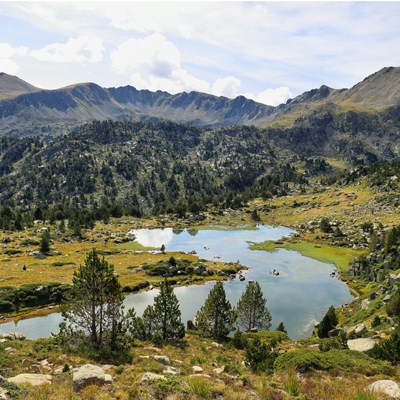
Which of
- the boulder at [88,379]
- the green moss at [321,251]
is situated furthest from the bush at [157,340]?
the green moss at [321,251]

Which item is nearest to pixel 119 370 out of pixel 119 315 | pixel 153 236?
pixel 119 315

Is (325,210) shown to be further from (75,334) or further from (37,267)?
(75,334)

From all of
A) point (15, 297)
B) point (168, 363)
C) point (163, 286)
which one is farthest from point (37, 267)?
point (168, 363)

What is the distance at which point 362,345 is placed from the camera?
30.5 meters

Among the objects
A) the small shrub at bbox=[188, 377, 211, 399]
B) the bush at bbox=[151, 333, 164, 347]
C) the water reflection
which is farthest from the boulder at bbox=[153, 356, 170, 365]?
the water reflection

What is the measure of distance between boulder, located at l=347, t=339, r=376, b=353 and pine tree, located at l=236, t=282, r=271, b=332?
2355cm

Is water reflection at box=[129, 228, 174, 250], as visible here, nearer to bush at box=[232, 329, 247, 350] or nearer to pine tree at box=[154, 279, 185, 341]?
pine tree at box=[154, 279, 185, 341]

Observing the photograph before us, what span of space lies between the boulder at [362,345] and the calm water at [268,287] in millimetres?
24625

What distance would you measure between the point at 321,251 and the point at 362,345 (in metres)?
93.9

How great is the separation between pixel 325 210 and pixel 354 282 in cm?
10117

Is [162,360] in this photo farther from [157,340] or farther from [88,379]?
[88,379]

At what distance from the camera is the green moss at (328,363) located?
21.5m

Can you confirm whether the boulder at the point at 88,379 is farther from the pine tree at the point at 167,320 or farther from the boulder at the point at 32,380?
the pine tree at the point at 167,320

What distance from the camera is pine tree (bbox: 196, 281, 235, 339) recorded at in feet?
154
